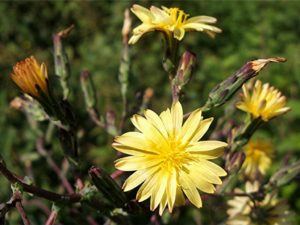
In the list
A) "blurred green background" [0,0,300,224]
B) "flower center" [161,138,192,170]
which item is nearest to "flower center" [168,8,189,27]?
"flower center" [161,138,192,170]

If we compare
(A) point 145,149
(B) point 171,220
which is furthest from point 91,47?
(A) point 145,149

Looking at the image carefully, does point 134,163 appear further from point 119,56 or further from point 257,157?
point 119,56

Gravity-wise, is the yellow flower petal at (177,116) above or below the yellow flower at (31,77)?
below

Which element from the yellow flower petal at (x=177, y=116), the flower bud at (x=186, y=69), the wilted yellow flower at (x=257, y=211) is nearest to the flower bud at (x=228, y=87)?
the flower bud at (x=186, y=69)

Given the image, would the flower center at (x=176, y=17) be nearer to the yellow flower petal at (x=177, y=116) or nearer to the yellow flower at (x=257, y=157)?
the yellow flower petal at (x=177, y=116)

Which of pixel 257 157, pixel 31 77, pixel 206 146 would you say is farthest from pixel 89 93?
pixel 257 157

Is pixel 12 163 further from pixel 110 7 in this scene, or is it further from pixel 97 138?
pixel 110 7
